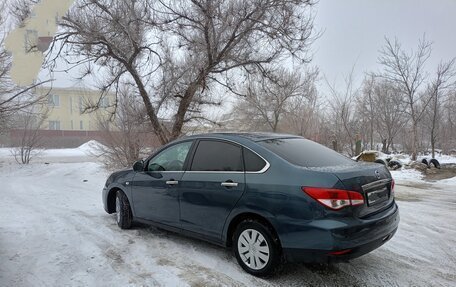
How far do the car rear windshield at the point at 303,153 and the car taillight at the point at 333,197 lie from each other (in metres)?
0.44

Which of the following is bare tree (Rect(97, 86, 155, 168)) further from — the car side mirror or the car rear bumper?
the car rear bumper

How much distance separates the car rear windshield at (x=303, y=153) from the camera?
398 cm

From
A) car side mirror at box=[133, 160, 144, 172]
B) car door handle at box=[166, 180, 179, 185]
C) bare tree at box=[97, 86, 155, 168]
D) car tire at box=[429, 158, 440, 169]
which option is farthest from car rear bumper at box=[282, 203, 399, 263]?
car tire at box=[429, 158, 440, 169]

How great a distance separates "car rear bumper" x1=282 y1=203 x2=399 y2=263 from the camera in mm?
3375

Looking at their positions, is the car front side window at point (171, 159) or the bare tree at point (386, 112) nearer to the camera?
the car front side window at point (171, 159)

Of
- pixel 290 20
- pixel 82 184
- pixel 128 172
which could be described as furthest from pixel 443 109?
pixel 128 172

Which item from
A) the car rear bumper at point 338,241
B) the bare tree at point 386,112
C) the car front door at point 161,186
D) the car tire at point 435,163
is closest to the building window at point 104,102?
the car front door at point 161,186

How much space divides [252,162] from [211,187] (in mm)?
607

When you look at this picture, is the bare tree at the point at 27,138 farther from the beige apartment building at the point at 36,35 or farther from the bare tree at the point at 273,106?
the bare tree at the point at 273,106

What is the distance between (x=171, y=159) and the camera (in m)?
5.14

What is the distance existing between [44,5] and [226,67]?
5.86 meters

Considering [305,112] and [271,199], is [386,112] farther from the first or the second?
[271,199]

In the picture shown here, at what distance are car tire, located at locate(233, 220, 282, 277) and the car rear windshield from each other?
31.5 inches

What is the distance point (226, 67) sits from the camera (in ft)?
42.4
